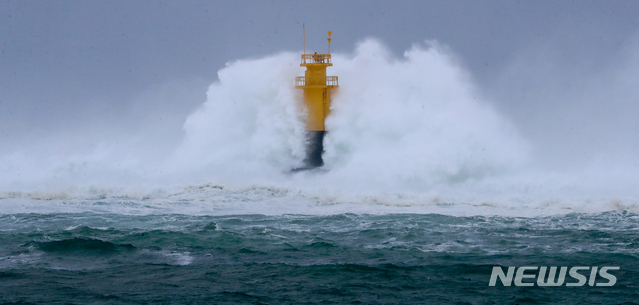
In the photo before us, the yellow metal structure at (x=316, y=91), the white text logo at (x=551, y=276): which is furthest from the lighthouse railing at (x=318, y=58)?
the white text logo at (x=551, y=276)

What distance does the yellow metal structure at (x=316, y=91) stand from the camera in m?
22.1

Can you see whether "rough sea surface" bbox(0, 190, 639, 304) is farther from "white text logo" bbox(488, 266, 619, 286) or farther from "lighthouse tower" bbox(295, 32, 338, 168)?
"lighthouse tower" bbox(295, 32, 338, 168)

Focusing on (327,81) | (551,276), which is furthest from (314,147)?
(551,276)

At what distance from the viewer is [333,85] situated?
22359mm

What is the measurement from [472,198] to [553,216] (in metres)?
3.09

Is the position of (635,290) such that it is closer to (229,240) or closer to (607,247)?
(607,247)

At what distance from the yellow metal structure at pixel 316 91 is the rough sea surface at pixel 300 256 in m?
7.27

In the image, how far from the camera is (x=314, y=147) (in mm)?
22484

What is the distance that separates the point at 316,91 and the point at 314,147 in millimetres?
2074

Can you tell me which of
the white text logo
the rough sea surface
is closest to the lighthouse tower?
the rough sea surface

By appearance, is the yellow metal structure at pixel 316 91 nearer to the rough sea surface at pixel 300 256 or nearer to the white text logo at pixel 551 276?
the rough sea surface at pixel 300 256

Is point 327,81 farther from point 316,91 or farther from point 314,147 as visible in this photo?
point 314,147

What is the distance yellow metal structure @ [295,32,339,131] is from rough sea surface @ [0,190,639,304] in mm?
7268

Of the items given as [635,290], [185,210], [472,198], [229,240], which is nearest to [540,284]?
[635,290]
